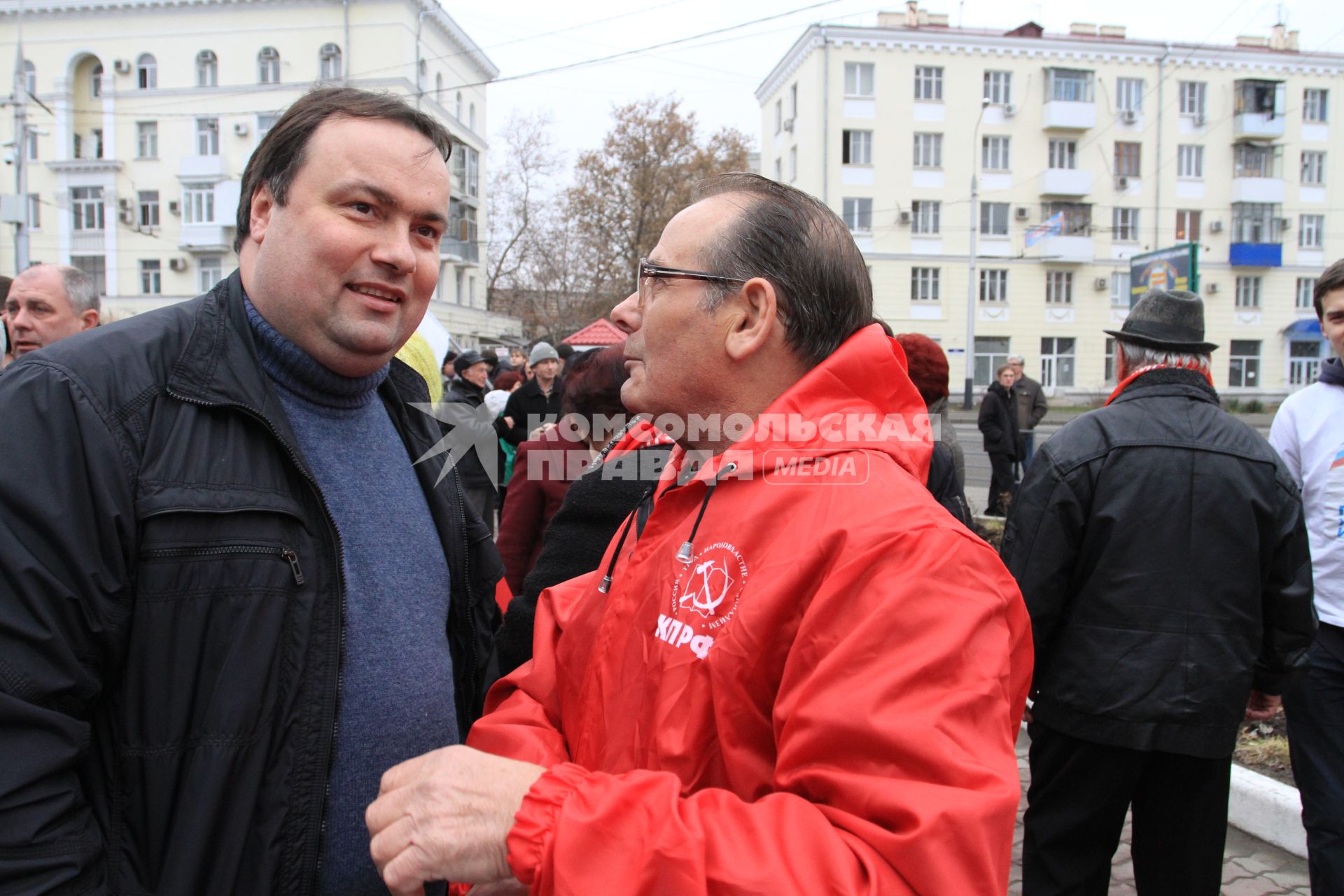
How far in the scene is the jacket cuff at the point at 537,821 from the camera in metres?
1.11

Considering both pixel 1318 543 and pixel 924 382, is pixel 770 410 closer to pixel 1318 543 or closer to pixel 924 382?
pixel 1318 543

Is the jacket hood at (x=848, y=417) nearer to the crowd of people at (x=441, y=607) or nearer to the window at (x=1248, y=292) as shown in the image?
the crowd of people at (x=441, y=607)

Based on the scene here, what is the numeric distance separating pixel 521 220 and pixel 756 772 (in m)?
43.4

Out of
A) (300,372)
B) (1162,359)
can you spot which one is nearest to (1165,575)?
(1162,359)

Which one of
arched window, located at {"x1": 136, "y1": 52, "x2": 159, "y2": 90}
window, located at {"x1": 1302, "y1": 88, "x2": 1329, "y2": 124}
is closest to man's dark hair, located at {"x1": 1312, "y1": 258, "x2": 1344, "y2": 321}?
arched window, located at {"x1": 136, "y1": 52, "x2": 159, "y2": 90}

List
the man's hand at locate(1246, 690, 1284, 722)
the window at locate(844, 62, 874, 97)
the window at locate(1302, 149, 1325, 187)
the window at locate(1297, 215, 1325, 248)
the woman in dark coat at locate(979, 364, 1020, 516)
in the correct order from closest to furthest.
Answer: the man's hand at locate(1246, 690, 1284, 722), the woman in dark coat at locate(979, 364, 1020, 516), the window at locate(844, 62, 874, 97), the window at locate(1302, 149, 1325, 187), the window at locate(1297, 215, 1325, 248)

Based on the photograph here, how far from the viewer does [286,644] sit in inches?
59.7

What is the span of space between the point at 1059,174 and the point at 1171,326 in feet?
137

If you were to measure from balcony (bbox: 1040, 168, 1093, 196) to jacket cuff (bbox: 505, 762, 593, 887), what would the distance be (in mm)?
43963

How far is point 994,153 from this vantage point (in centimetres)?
4041

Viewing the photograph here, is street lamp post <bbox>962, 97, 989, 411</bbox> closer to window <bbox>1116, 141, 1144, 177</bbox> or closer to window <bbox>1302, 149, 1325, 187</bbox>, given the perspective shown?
window <bbox>1116, 141, 1144, 177</bbox>

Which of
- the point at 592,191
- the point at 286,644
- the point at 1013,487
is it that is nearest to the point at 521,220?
the point at 592,191

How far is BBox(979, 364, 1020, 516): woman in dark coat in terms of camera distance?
11.6 meters

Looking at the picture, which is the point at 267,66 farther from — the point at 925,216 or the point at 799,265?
the point at 799,265
